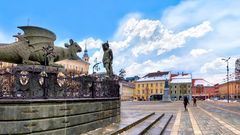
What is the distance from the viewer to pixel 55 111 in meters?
9.15

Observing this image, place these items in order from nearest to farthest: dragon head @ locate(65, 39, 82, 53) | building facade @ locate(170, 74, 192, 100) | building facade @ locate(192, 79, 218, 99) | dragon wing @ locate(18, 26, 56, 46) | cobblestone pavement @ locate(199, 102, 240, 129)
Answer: dragon wing @ locate(18, 26, 56, 46) → dragon head @ locate(65, 39, 82, 53) → cobblestone pavement @ locate(199, 102, 240, 129) → building facade @ locate(170, 74, 192, 100) → building facade @ locate(192, 79, 218, 99)

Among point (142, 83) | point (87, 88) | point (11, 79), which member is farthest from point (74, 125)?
point (142, 83)

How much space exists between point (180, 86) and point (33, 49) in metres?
142

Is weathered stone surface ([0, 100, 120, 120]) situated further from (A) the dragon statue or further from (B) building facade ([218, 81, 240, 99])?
(B) building facade ([218, 81, 240, 99])

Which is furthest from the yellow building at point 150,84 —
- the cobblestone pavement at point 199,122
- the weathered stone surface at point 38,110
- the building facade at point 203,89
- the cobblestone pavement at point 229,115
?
the weathered stone surface at point 38,110

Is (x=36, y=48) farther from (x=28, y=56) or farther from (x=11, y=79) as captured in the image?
(x=11, y=79)

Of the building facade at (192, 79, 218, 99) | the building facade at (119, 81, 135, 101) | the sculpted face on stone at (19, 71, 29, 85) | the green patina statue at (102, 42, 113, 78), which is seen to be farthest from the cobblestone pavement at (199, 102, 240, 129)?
the building facade at (192, 79, 218, 99)

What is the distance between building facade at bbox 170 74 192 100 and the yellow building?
4.96 meters

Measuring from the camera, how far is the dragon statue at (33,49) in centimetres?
1180

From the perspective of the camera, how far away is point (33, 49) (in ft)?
40.5

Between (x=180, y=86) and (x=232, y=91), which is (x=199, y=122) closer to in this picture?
(x=180, y=86)

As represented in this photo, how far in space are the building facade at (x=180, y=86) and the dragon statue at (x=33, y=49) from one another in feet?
453

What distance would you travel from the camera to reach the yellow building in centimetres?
14959

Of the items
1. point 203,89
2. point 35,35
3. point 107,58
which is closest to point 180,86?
point 203,89
